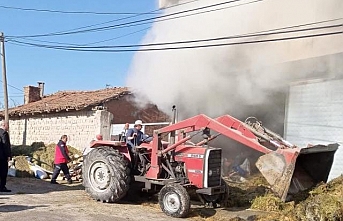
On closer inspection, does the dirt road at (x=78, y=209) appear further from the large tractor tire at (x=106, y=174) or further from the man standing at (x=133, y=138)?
the man standing at (x=133, y=138)

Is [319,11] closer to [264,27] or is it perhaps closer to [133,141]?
[264,27]

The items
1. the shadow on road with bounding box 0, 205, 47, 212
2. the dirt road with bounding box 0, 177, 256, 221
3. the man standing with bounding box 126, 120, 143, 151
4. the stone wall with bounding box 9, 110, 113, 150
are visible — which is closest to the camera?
the dirt road with bounding box 0, 177, 256, 221

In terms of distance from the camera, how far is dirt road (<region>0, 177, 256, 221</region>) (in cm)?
819

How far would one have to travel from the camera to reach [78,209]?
8953 mm

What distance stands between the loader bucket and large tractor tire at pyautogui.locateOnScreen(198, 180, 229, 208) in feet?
5.52

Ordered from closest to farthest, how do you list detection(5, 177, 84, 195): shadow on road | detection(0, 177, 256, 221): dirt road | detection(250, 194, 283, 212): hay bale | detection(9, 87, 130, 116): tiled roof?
1. detection(0, 177, 256, 221): dirt road
2. detection(250, 194, 283, 212): hay bale
3. detection(5, 177, 84, 195): shadow on road
4. detection(9, 87, 130, 116): tiled roof

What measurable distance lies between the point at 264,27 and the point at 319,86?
2.23 m

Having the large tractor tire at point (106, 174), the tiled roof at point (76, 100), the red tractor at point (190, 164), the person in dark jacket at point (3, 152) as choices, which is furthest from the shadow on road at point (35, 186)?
the tiled roof at point (76, 100)

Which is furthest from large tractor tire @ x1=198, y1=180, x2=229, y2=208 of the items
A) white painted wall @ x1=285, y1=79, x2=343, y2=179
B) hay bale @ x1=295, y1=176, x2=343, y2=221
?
white painted wall @ x1=285, y1=79, x2=343, y2=179

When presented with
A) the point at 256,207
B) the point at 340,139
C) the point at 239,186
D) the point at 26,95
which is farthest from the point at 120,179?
the point at 26,95

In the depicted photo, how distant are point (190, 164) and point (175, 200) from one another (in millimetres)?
873

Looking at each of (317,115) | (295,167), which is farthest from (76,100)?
(295,167)

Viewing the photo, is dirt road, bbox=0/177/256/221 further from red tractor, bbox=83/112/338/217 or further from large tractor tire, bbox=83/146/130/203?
red tractor, bbox=83/112/338/217

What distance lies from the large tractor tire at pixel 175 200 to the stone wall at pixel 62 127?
881 centimetres
